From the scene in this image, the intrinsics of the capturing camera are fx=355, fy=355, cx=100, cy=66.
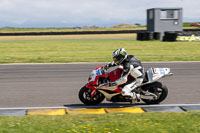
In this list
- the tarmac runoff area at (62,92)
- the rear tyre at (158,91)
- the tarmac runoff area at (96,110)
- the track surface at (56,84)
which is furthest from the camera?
the track surface at (56,84)

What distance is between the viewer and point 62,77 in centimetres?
1423

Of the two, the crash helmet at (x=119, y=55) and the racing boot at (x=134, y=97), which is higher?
the crash helmet at (x=119, y=55)

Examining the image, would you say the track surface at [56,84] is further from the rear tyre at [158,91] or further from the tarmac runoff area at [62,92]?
the rear tyre at [158,91]

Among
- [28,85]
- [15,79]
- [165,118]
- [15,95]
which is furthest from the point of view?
[15,79]

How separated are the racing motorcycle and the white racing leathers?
11 cm

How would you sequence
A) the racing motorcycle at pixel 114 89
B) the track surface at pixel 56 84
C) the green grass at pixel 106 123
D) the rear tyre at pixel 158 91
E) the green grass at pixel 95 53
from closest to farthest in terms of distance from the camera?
the green grass at pixel 106 123 → the racing motorcycle at pixel 114 89 → the rear tyre at pixel 158 91 → the track surface at pixel 56 84 → the green grass at pixel 95 53

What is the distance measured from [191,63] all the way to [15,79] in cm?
942

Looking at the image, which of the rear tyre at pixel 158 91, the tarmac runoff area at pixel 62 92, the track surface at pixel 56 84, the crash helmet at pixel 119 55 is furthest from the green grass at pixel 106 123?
the track surface at pixel 56 84

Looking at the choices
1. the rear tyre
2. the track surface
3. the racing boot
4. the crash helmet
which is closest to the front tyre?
the track surface

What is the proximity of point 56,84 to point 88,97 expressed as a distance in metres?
3.58

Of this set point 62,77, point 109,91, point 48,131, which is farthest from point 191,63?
point 48,131

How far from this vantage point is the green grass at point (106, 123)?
615 centimetres

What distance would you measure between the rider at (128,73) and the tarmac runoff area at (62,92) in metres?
0.47

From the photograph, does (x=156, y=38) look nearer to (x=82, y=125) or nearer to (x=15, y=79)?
(x=15, y=79)
